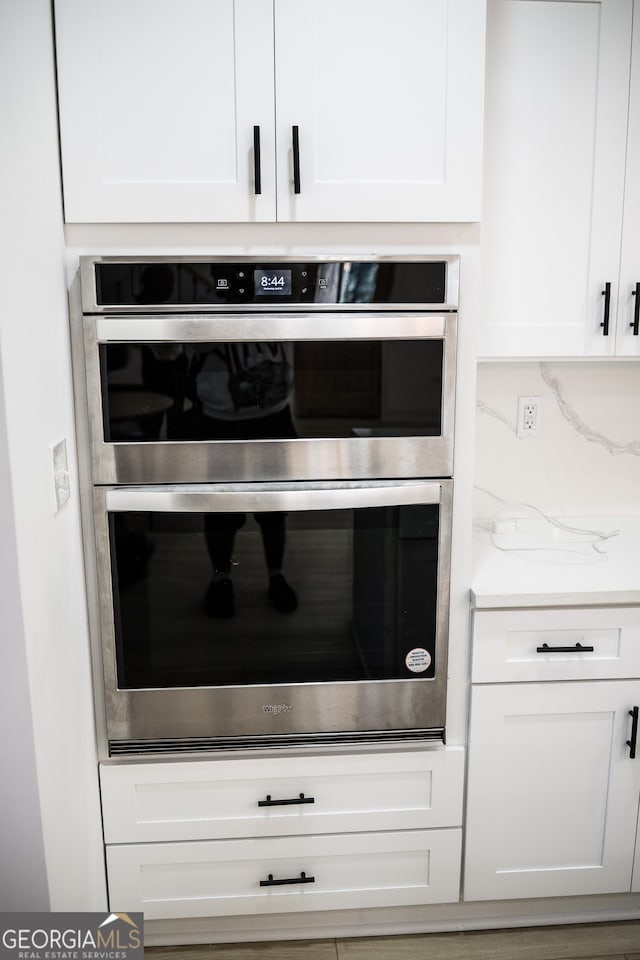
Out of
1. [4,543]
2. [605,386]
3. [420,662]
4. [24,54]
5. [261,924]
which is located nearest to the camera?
[4,543]

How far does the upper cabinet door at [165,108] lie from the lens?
59.5 inches

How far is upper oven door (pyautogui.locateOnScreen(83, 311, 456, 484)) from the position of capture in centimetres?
159

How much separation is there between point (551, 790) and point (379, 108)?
157cm

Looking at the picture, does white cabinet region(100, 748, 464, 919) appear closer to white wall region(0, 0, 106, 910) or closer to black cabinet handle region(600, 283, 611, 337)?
white wall region(0, 0, 106, 910)

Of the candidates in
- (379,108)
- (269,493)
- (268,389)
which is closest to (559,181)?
(379,108)

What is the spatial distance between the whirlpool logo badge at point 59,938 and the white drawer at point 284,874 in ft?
1.42

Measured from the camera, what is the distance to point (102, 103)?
153 cm

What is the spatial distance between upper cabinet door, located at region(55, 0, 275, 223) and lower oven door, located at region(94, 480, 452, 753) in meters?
0.59

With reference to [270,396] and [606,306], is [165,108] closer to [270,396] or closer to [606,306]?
[270,396]

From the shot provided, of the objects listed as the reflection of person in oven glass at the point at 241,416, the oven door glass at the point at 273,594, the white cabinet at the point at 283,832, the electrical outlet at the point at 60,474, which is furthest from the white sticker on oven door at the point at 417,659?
the electrical outlet at the point at 60,474

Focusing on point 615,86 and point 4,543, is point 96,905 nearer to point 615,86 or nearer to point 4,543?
point 4,543

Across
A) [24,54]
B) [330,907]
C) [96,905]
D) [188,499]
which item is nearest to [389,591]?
[188,499]

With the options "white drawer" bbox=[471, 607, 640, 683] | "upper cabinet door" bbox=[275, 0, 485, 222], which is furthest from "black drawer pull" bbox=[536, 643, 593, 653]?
"upper cabinet door" bbox=[275, 0, 485, 222]

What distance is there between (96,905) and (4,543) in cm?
99
